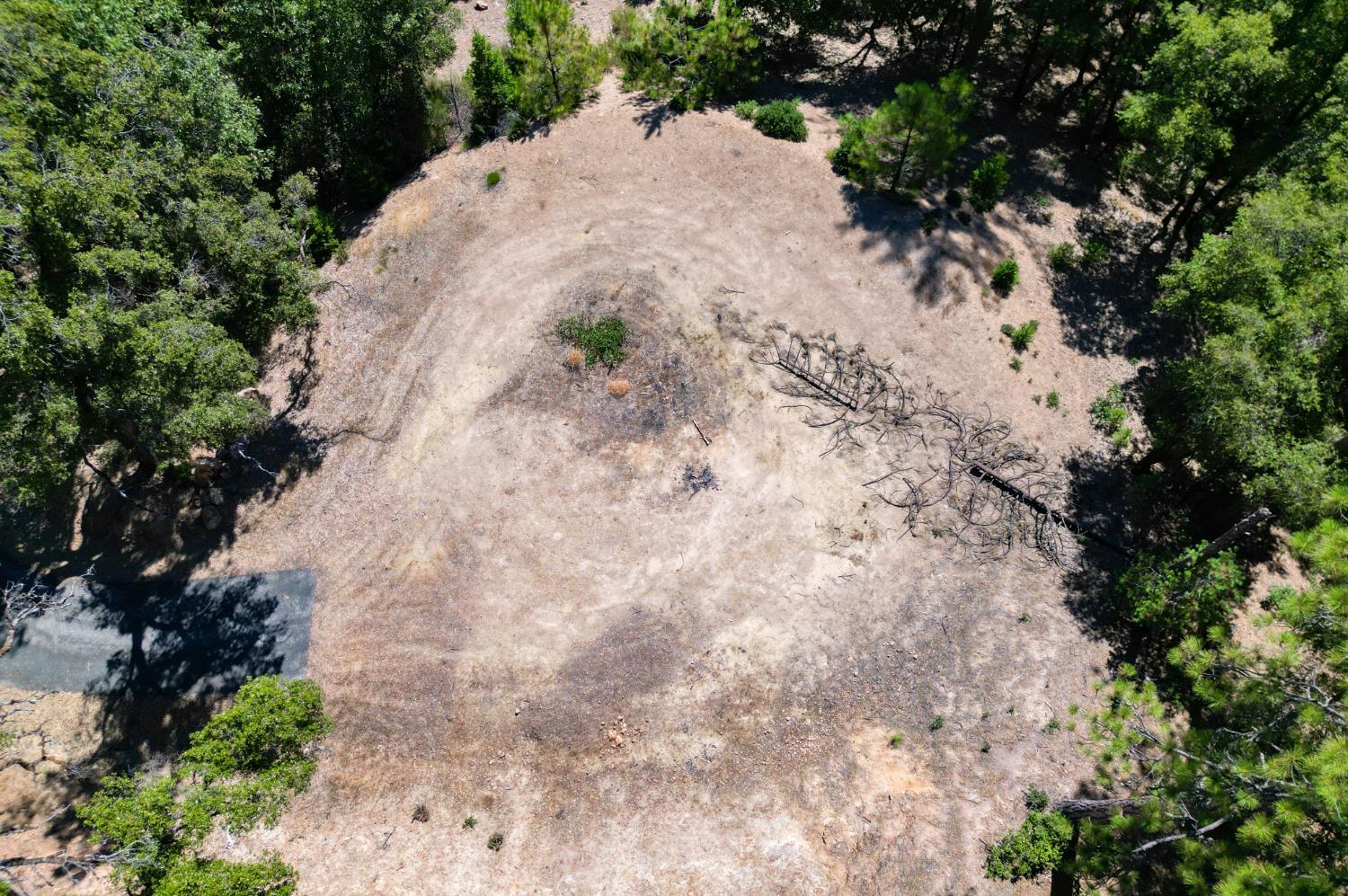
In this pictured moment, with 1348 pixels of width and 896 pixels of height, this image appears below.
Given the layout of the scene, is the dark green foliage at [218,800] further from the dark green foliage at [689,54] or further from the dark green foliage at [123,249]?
the dark green foliage at [689,54]

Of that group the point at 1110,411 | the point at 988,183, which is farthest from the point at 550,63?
the point at 1110,411

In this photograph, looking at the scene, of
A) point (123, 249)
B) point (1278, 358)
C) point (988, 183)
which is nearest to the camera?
point (123, 249)

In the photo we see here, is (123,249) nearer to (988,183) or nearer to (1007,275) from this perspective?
(1007,275)

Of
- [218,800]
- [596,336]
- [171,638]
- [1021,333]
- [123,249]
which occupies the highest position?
[123,249]

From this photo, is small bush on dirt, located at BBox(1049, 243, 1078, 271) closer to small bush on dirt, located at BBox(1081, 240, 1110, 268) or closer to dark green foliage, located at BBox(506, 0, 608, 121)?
small bush on dirt, located at BBox(1081, 240, 1110, 268)

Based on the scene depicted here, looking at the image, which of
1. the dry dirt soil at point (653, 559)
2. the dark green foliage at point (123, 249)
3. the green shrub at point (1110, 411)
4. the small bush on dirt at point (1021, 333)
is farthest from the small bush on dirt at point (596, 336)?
the green shrub at point (1110, 411)

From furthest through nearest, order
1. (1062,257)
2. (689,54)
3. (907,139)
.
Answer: (689,54)
(1062,257)
(907,139)

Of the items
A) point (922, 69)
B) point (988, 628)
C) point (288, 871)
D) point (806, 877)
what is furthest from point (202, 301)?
point (922, 69)
